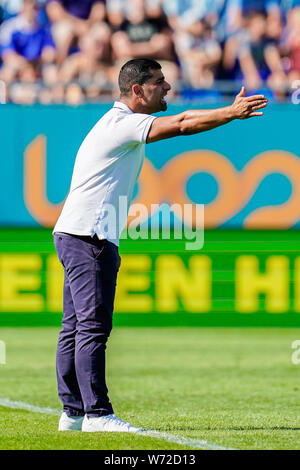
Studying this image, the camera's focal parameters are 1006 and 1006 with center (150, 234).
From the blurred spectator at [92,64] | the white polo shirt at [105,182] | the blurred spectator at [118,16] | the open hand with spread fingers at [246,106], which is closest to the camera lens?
the open hand with spread fingers at [246,106]

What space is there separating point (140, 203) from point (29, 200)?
4.82 feet

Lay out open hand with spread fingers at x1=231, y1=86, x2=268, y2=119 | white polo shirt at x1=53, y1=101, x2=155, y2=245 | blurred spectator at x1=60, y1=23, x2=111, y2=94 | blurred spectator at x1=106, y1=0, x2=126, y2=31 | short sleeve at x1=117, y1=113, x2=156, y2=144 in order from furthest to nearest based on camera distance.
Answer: blurred spectator at x1=106, y1=0, x2=126, y2=31 → blurred spectator at x1=60, y1=23, x2=111, y2=94 → white polo shirt at x1=53, y1=101, x2=155, y2=245 → short sleeve at x1=117, y1=113, x2=156, y2=144 → open hand with spread fingers at x1=231, y1=86, x2=268, y2=119

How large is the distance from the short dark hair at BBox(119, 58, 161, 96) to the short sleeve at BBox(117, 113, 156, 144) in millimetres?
225

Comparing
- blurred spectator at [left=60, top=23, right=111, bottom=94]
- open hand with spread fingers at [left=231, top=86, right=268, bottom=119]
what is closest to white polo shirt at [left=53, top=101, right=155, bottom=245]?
open hand with spread fingers at [left=231, top=86, right=268, bottom=119]

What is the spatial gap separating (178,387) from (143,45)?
6024 mm

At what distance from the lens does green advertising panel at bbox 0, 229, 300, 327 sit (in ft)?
43.2

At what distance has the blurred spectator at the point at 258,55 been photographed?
13.3 metres

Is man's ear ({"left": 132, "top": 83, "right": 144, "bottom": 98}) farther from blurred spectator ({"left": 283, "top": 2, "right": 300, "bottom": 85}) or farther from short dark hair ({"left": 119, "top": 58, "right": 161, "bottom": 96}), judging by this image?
blurred spectator ({"left": 283, "top": 2, "right": 300, "bottom": 85})

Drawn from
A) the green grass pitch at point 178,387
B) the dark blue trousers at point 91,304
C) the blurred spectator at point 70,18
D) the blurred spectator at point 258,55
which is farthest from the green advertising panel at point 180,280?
the dark blue trousers at point 91,304

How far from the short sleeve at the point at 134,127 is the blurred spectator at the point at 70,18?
789 centimetres

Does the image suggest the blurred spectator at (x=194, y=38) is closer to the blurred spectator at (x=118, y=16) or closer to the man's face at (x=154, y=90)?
the blurred spectator at (x=118, y=16)

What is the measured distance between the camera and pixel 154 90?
5766mm

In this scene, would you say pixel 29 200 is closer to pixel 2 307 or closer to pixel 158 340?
pixel 2 307

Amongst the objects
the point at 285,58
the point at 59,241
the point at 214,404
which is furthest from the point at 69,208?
the point at 285,58
